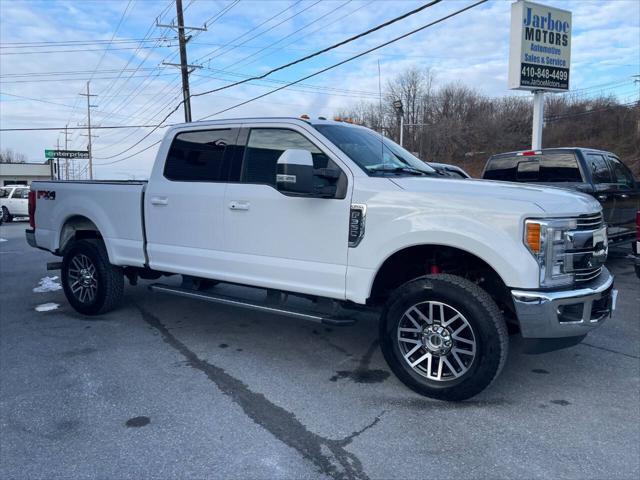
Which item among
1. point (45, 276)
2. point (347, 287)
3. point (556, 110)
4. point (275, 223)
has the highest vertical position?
point (556, 110)

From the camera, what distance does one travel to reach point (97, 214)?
618 centimetres

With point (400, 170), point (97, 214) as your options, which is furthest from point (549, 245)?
point (97, 214)

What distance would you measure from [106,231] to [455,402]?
4.24m

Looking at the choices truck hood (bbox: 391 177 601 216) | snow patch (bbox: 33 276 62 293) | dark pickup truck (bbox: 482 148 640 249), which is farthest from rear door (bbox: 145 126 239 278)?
dark pickup truck (bbox: 482 148 640 249)

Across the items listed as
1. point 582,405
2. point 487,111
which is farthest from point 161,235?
point 487,111

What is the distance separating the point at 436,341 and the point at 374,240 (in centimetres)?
89

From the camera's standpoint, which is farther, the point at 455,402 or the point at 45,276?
the point at 45,276

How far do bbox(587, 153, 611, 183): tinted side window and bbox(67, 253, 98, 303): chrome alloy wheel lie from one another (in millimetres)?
7700

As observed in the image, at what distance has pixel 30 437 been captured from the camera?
138 inches

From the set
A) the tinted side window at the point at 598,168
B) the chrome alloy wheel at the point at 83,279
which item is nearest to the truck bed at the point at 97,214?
the chrome alloy wheel at the point at 83,279

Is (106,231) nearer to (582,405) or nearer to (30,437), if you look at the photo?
(30,437)

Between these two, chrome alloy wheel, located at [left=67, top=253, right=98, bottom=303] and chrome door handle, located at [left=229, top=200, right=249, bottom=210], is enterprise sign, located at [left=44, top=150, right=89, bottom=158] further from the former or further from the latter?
chrome door handle, located at [left=229, top=200, right=249, bottom=210]

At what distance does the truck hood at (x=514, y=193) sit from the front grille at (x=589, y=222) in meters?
0.04

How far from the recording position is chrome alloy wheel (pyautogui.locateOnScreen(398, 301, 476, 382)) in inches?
155
